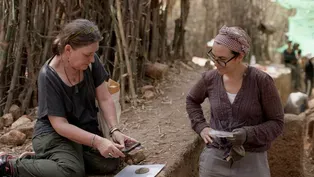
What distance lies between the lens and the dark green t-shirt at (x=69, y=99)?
9.10ft

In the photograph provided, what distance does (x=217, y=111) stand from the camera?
266 cm

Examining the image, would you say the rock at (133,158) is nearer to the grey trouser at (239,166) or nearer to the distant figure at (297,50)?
the grey trouser at (239,166)

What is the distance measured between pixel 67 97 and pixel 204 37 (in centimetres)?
897

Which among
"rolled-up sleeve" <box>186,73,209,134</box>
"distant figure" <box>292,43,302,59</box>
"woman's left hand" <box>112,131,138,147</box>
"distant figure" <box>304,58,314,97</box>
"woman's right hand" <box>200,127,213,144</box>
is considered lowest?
"distant figure" <box>304,58,314,97</box>

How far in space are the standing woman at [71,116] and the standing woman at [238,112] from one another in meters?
0.54

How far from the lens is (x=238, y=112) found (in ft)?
8.52

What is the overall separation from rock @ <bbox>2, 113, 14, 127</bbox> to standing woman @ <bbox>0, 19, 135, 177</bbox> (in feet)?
5.21

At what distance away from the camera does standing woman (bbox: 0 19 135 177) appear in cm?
273

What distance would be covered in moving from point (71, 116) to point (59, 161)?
280mm

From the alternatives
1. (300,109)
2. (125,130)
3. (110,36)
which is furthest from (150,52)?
(300,109)

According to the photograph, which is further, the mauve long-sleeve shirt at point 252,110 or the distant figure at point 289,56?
the distant figure at point 289,56

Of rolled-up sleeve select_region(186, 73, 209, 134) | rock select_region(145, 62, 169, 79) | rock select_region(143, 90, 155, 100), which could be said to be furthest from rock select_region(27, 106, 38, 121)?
rolled-up sleeve select_region(186, 73, 209, 134)

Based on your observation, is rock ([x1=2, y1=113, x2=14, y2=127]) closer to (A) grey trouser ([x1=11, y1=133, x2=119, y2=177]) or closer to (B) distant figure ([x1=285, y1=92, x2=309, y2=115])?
(A) grey trouser ([x1=11, y1=133, x2=119, y2=177])

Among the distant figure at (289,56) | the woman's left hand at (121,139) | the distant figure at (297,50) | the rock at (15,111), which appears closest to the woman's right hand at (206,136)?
the woman's left hand at (121,139)
